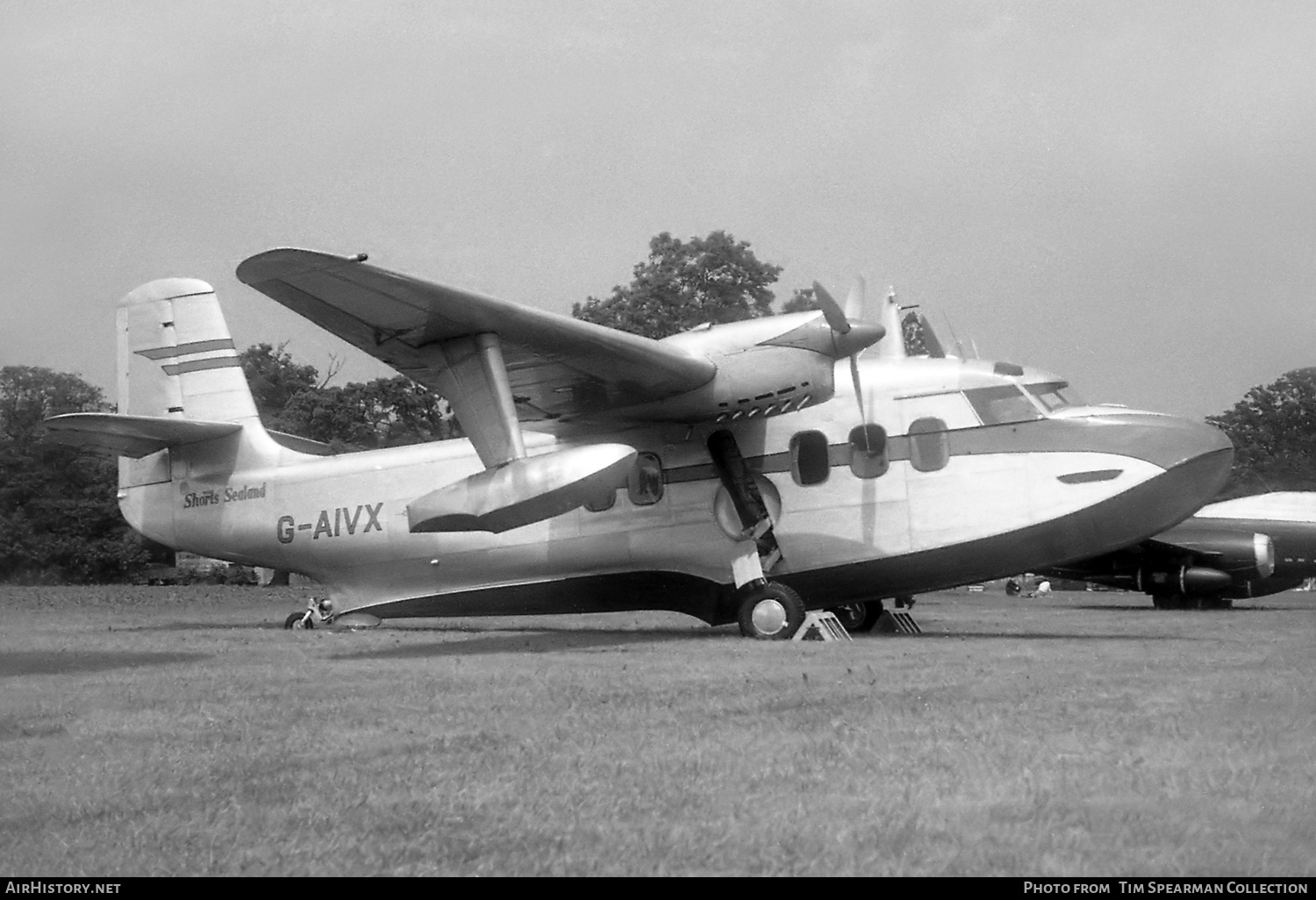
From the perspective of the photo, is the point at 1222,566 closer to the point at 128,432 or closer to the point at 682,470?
the point at 682,470

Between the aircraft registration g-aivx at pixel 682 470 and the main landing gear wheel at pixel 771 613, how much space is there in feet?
0.09

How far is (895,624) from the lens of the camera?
1538 cm

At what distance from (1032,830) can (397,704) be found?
427cm

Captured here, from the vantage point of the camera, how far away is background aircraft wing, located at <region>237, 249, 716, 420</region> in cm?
1085

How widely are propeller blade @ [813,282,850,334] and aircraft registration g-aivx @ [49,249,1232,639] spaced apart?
0.02m

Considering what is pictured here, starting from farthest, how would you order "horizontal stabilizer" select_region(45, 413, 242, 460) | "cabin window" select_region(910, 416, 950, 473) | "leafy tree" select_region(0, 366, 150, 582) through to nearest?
"leafy tree" select_region(0, 366, 150, 582)
"horizontal stabilizer" select_region(45, 413, 242, 460)
"cabin window" select_region(910, 416, 950, 473)

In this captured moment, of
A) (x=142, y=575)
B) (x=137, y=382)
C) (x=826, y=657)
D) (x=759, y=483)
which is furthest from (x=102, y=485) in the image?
(x=826, y=657)

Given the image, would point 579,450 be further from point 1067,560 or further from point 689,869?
point 689,869

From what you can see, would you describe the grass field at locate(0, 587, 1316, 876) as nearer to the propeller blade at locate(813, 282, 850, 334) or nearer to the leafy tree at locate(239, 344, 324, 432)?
the propeller blade at locate(813, 282, 850, 334)

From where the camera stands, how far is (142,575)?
114 ft

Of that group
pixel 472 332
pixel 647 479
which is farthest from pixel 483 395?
pixel 647 479

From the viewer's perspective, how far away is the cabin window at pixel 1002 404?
43.2ft

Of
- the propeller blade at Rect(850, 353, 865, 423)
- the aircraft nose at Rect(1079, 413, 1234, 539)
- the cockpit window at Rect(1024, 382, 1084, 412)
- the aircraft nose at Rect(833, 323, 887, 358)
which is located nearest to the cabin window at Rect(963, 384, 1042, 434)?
the cockpit window at Rect(1024, 382, 1084, 412)

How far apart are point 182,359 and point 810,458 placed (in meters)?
8.68
